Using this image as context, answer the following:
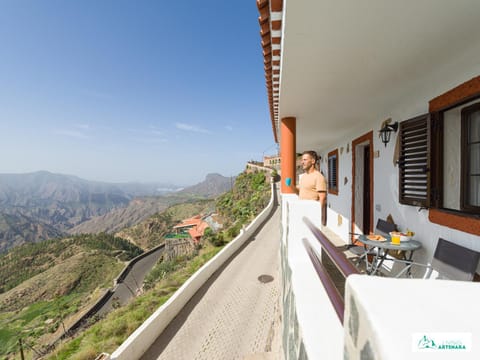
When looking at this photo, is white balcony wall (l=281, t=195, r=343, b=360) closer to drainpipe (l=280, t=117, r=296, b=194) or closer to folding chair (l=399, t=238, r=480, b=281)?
folding chair (l=399, t=238, r=480, b=281)

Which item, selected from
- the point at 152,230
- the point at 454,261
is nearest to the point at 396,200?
the point at 454,261

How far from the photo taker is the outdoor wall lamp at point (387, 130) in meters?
3.34

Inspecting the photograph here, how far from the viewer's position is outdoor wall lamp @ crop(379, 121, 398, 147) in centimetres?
334

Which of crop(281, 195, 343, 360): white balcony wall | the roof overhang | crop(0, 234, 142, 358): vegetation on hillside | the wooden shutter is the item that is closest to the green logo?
crop(281, 195, 343, 360): white balcony wall

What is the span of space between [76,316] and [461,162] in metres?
26.9

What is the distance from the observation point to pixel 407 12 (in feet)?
4.72

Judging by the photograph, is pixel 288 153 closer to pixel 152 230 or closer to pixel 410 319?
pixel 410 319

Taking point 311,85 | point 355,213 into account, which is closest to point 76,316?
point 355,213

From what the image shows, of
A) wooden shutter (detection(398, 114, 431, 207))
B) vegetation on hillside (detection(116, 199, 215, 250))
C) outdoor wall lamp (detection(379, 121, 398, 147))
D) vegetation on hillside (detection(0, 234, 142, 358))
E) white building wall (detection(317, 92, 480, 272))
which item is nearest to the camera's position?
white building wall (detection(317, 92, 480, 272))

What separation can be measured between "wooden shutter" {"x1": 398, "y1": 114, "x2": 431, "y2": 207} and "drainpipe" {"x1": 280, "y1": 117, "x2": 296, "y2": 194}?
4.97ft

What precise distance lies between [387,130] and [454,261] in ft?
6.75

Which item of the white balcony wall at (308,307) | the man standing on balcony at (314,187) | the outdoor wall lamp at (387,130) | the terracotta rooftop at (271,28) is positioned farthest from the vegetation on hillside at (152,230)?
the white balcony wall at (308,307)

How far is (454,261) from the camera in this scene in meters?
2.15

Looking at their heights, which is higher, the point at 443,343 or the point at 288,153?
the point at 288,153
